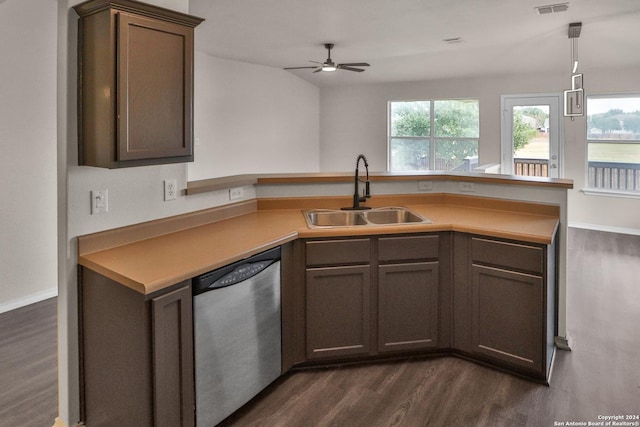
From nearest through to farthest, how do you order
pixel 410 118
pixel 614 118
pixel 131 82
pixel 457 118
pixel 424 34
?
pixel 131 82, pixel 424 34, pixel 614 118, pixel 457 118, pixel 410 118

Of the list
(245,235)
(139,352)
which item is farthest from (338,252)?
(139,352)

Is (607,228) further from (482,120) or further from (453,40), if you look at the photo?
(453,40)

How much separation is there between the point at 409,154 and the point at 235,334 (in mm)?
7164

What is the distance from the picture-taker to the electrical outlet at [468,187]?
3240mm

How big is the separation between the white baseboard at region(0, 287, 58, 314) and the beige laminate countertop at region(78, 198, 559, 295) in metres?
2.18

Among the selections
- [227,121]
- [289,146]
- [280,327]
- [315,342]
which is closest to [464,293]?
[315,342]

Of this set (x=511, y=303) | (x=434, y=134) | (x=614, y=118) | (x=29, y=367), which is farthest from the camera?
(x=434, y=134)

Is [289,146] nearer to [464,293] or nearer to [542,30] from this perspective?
[542,30]

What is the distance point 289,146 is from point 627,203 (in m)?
5.32

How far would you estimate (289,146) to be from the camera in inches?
329

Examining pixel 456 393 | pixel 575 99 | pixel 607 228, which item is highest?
pixel 575 99

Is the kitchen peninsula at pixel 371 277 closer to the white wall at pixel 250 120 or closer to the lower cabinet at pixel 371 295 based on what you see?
the lower cabinet at pixel 371 295

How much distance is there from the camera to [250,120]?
7.32m

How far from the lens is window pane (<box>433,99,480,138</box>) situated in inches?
313
